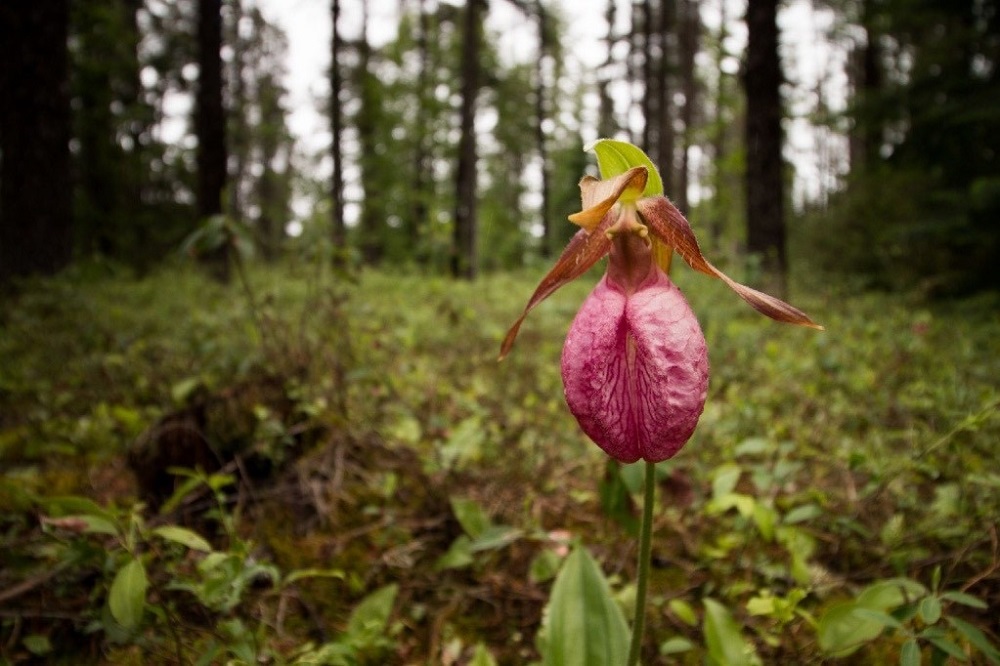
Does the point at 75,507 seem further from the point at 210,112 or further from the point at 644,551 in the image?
the point at 210,112

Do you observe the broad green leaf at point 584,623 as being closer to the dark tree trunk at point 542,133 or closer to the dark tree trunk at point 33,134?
the dark tree trunk at point 33,134

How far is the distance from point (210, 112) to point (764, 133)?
630 centimetres

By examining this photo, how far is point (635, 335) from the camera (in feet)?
2.44

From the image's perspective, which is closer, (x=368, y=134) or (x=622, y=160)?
(x=622, y=160)

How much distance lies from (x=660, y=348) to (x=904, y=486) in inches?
58.3

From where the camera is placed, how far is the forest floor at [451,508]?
3.75 feet

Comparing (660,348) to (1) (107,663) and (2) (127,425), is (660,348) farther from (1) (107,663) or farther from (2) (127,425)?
(2) (127,425)

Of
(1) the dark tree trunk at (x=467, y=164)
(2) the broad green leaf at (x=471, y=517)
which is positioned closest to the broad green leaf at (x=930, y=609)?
(2) the broad green leaf at (x=471, y=517)

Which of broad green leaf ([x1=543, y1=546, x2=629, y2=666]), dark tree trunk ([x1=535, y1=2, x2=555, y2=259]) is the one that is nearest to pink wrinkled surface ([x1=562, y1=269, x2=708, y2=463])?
broad green leaf ([x1=543, y1=546, x2=629, y2=666])

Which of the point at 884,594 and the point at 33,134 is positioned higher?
the point at 33,134

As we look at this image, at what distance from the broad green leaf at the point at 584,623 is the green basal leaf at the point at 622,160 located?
0.68 metres

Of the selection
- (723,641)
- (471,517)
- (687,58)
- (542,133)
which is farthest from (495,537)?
(542,133)

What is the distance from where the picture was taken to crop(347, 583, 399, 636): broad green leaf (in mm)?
1288

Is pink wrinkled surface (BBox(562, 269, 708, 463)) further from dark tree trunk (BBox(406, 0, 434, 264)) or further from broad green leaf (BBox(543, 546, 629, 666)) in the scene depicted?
dark tree trunk (BBox(406, 0, 434, 264))
